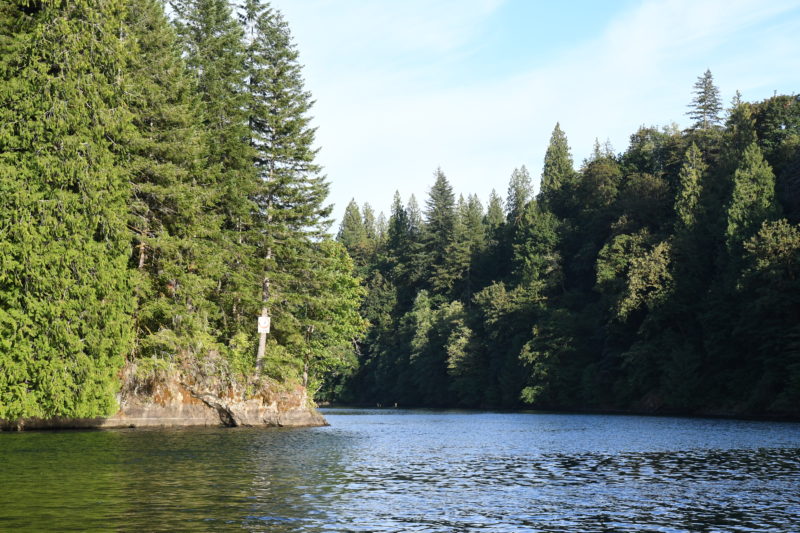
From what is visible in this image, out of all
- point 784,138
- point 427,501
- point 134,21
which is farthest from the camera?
point 784,138

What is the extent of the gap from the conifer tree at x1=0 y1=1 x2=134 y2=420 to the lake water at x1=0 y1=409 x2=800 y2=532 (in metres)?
2.75

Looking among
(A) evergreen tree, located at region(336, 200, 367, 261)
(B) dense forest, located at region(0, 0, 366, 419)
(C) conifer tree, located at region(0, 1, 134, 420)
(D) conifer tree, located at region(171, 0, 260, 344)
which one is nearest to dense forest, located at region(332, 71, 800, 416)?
(A) evergreen tree, located at region(336, 200, 367, 261)

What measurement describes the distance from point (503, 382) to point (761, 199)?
43567 millimetres

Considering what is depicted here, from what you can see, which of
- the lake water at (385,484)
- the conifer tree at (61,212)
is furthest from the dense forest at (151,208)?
the lake water at (385,484)

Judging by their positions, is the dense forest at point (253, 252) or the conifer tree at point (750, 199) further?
the conifer tree at point (750, 199)

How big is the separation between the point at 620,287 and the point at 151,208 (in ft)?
193

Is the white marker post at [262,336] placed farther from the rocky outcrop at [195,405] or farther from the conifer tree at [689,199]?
the conifer tree at [689,199]

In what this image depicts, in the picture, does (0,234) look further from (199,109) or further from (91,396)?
(199,109)

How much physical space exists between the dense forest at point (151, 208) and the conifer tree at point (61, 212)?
Answer: 79 millimetres

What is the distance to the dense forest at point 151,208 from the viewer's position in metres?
33.9

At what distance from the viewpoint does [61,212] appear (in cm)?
3425

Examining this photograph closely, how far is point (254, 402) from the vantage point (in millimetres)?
49438

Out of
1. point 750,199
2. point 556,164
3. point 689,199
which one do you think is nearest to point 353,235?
point 556,164

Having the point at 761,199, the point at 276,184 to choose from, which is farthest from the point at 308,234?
the point at 761,199
